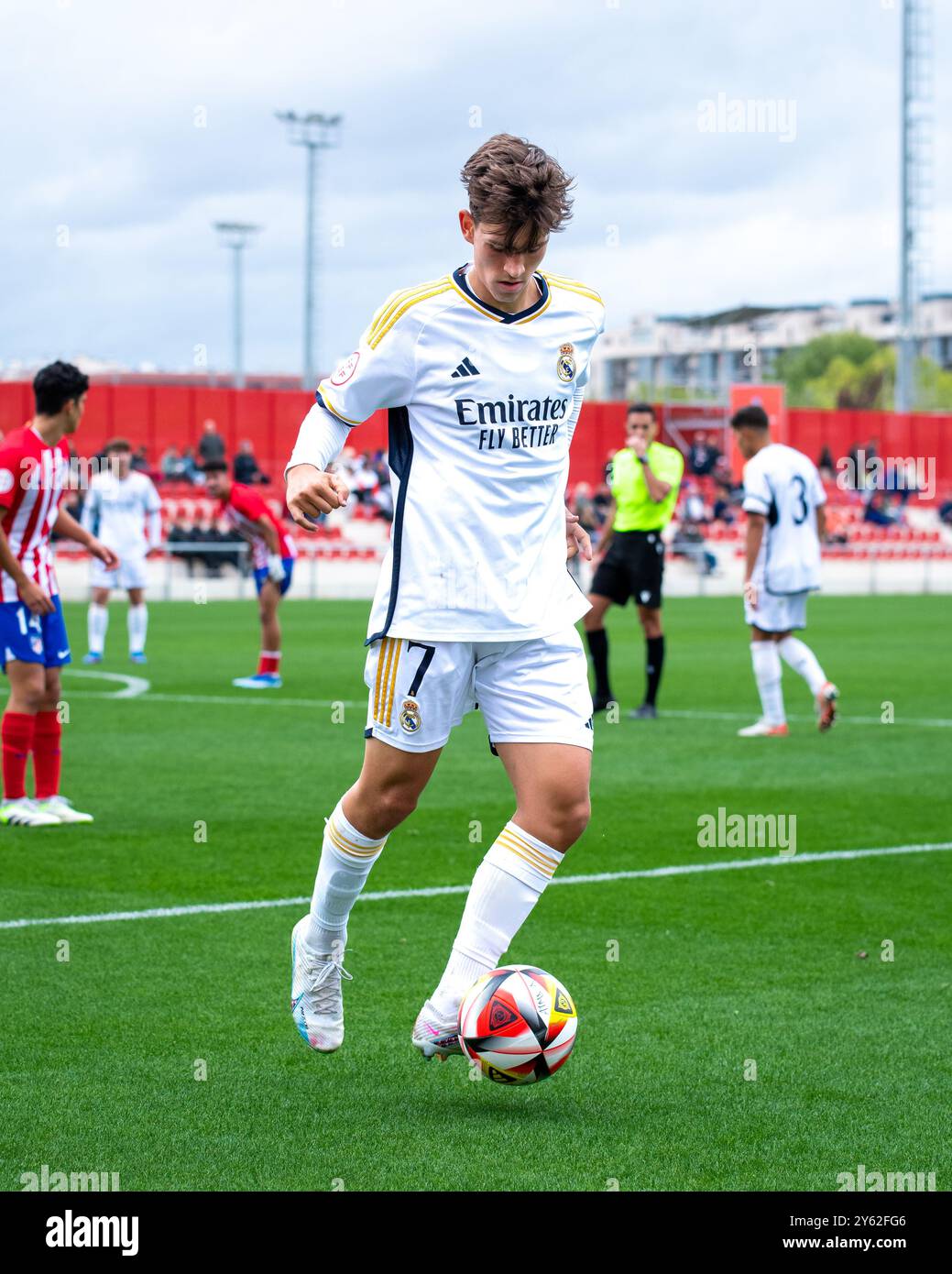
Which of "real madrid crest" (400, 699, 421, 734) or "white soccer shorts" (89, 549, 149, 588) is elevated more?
"white soccer shorts" (89, 549, 149, 588)

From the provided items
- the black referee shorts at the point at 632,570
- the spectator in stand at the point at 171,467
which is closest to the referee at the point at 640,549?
the black referee shorts at the point at 632,570

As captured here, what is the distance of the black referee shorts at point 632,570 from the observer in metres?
13.5

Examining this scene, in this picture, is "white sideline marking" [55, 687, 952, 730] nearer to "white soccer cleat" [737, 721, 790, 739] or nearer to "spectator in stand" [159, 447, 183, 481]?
"white soccer cleat" [737, 721, 790, 739]

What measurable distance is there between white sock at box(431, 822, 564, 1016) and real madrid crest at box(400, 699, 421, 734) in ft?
1.15

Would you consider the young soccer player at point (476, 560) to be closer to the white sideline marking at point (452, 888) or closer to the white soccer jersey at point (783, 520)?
the white sideline marking at point (452, 888)

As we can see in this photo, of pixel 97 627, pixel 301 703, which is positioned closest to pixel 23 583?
pixel 301 703

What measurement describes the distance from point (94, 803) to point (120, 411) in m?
32.1

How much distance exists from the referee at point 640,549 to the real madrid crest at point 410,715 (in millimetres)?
8888

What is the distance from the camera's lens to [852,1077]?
4.63 m

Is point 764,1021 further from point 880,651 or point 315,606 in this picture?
point 315,606

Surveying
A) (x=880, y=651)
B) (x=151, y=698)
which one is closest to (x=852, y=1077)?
(x=151, y=698)

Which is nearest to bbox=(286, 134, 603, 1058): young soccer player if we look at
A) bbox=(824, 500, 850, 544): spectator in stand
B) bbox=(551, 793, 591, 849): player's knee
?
bbox=(551, 793, 591, 849): player's knee

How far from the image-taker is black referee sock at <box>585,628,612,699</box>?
1361 cm

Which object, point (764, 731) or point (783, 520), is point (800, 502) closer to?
point (783, 520)
